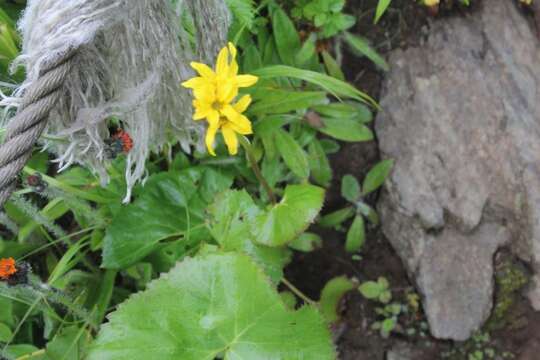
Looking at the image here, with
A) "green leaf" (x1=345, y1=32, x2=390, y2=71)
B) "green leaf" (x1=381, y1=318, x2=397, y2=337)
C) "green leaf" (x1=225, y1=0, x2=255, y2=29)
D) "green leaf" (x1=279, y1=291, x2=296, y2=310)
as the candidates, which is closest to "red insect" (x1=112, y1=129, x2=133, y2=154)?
"green leaf" (x1=225, y1=0, x2=255, y2=29)

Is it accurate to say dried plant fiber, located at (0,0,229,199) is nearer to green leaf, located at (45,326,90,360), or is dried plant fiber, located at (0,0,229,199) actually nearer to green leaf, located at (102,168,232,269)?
green leaf, located at (102,168,232,269)

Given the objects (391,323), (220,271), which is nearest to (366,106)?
(391,323)

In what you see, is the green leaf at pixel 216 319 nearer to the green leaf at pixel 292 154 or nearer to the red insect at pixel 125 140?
the red insect at pixel 125 140

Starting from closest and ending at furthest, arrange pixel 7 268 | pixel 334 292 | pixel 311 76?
pixel 7 268, pixel 311 76, pixel 334 292

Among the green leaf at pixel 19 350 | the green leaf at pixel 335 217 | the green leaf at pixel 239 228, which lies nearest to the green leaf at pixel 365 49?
the green leaf at pixel 335 217

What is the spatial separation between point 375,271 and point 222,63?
3.73ft

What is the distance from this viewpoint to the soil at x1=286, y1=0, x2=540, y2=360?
6.42 feet

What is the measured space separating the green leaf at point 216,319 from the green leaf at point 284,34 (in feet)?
2.83

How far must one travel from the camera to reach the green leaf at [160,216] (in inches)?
65.0

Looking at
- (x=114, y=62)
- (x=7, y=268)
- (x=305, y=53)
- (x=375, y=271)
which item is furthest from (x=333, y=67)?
(x=7, y=268)

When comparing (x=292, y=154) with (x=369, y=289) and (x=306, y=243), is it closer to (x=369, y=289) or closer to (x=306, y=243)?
(x=306, y=243)

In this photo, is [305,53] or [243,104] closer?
[243,104]

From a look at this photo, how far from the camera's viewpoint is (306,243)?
1894 mm

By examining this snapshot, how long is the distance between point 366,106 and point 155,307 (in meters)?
1.12
